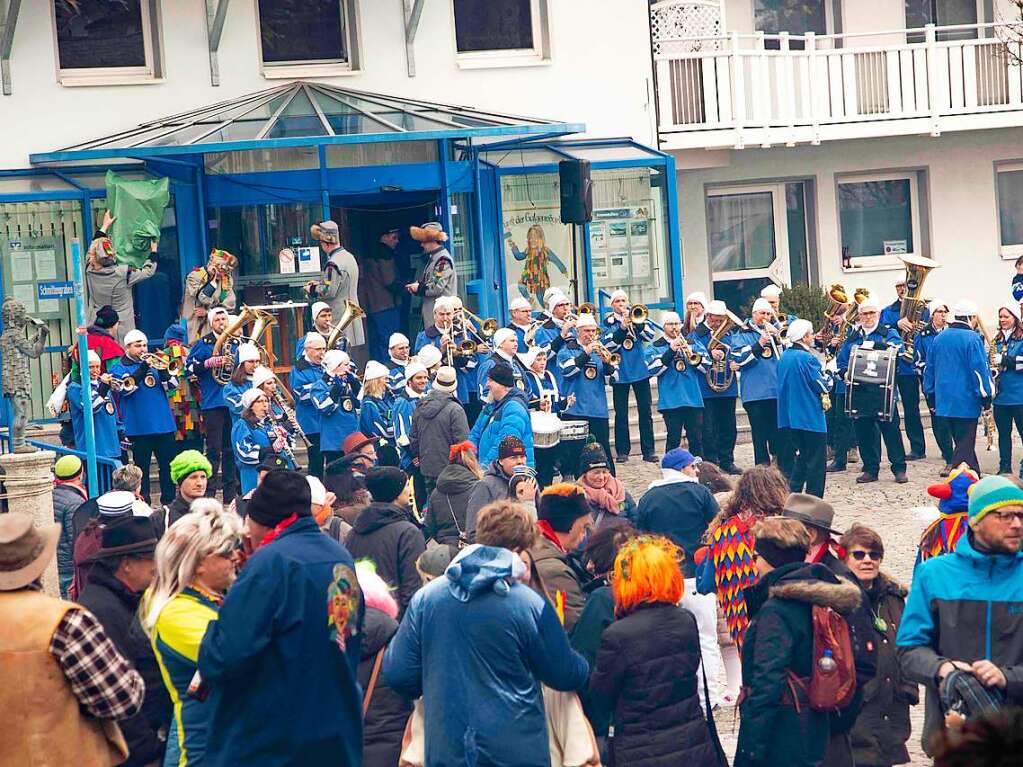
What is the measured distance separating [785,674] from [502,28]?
15715mm

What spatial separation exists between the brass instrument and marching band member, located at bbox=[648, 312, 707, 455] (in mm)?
2084

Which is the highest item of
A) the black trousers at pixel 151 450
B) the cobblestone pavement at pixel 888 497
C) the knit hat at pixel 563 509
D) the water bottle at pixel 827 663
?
the knit hat at pixel 563 509

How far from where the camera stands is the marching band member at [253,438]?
45.3 ft

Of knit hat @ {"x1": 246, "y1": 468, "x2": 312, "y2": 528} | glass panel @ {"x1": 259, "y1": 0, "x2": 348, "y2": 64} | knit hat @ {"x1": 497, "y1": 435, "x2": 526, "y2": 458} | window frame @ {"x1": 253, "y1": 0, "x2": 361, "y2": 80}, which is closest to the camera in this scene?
knit hat @ {"x1": 246, "y1": 468, "x2": 312, "y2": 528}

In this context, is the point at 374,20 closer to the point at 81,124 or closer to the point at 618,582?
the point at 81,124

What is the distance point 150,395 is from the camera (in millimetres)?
15742

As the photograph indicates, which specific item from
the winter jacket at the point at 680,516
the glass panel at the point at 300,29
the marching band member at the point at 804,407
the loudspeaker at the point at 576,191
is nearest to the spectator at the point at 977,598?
the winter jacket at the point at 680,516

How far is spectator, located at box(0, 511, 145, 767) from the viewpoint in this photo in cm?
538

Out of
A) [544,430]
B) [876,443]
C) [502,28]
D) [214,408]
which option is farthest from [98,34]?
[876,443]

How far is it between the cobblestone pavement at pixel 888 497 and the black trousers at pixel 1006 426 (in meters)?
0.67

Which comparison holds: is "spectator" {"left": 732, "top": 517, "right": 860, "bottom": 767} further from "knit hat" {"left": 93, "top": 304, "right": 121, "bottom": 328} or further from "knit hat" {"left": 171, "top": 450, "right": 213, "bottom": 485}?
"knit hat" {"left": 93, "top": 304, "right": 121, "bottom": 328}

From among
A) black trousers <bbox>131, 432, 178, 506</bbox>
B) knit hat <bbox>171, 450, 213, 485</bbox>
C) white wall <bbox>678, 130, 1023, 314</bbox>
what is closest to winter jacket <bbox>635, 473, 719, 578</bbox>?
knit hat <bbox>171, 450, 213, 485</bbox>

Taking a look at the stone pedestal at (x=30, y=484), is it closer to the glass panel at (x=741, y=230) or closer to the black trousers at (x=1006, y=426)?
the black trousers at (x=1006, y=426)

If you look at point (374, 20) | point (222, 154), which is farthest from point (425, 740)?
point (374, 20)
